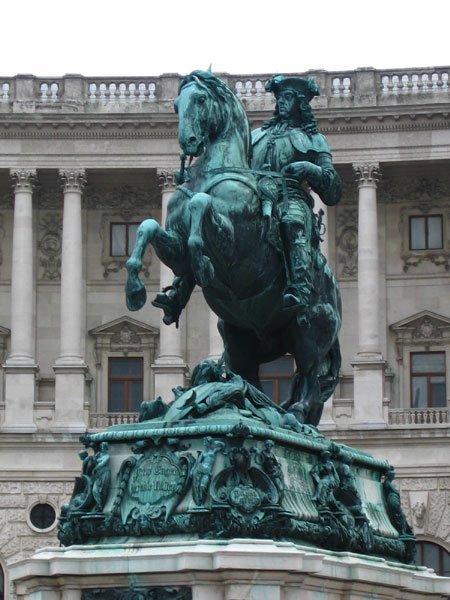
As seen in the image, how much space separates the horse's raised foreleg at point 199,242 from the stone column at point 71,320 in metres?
44.1

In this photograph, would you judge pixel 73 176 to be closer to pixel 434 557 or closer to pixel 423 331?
pixel 423 331

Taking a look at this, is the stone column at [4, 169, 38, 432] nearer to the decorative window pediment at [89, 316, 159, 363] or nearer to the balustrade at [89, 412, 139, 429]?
the balustrade at [89, 412, 139, 429]

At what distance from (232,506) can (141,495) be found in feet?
2.14

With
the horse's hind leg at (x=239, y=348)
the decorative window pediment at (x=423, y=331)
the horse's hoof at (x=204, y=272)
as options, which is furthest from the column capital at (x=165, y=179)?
the horse's hoof at (x=204, y=272)

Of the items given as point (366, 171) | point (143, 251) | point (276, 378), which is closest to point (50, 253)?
point (276, 378)

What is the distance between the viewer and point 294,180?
531 inches

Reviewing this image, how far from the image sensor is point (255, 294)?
43.5 feet

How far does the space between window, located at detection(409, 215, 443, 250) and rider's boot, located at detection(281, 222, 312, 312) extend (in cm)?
4719

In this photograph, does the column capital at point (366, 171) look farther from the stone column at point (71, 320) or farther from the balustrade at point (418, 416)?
the stone column at point (71, 320)

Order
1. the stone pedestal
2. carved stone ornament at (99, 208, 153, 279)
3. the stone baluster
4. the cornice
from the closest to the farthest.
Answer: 1. the stone pedestal
2. the stone baluster
3. the cornice
4. carved stone ornament at (99, 208, 153, 279)

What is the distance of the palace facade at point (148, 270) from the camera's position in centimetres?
5606

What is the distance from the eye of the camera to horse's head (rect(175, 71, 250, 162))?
12.9m

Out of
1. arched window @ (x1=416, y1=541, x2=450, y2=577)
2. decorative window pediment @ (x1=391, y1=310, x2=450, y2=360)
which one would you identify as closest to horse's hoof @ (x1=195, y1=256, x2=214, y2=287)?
arched window @ (x1=416, y1=541, x2=450, y2=577)

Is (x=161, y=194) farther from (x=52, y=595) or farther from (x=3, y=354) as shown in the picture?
(x=52, y=595)
